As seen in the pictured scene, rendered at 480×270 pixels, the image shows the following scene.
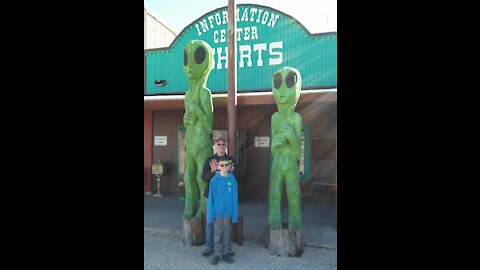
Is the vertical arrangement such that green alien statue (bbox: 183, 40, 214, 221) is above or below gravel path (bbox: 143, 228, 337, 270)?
above

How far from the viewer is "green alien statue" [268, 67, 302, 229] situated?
16.1ft

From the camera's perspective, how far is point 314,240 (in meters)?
5.49

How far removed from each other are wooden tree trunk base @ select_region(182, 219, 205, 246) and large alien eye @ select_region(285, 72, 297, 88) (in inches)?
106

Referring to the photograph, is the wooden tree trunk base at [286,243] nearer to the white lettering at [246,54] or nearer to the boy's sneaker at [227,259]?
the boy's sneaker at [227,259]

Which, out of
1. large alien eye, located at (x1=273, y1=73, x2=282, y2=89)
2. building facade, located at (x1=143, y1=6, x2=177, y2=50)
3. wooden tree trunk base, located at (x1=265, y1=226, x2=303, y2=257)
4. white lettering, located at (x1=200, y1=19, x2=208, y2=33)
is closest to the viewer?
wooden tree trunk base, located at (x1=265, y1=226, x2=303, y2=257)

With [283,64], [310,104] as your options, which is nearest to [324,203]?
[310,104]

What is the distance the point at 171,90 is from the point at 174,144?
5.30 ft

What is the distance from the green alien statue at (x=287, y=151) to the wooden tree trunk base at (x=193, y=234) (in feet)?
3.95

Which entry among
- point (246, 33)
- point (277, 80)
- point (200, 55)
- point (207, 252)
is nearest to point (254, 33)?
point (246, 33)

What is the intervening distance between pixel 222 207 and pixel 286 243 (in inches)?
44.2

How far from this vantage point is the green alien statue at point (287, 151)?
16.1 ft

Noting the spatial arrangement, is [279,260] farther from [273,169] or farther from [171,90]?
[171,90]

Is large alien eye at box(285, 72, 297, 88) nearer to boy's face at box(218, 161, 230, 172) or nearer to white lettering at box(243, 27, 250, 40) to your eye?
boy's face at box(218, 161, 230, 172)

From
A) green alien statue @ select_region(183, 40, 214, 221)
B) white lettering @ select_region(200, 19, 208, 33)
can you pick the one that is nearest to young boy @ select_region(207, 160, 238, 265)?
green alien statue @ select_region(183, 40, 214, 221)
